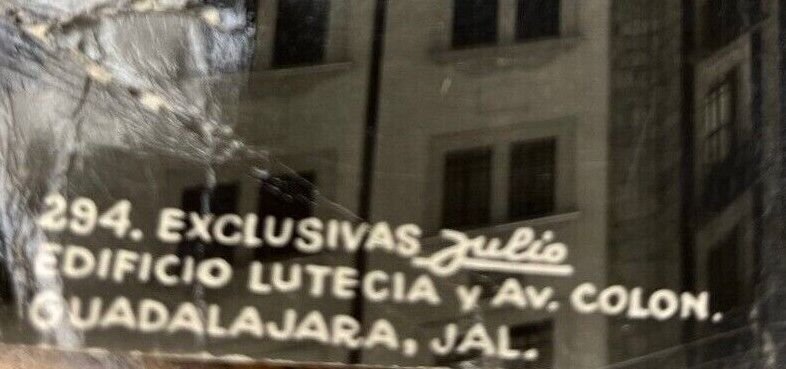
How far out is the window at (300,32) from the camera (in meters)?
0.50

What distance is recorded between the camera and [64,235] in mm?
482

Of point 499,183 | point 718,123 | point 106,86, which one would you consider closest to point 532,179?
point 499,183

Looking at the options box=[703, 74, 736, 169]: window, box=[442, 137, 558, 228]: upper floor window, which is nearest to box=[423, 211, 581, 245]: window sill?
box=[442, 137, 558, 228]: upper floor window

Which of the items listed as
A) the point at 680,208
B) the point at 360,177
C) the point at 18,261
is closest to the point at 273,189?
the point at 360,177

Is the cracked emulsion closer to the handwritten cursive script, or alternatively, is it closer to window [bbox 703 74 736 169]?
the handwritten cursive script

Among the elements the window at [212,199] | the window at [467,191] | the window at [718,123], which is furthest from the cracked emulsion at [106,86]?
the window at [718,123]

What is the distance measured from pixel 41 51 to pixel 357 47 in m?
0.22

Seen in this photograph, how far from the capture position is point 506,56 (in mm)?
503

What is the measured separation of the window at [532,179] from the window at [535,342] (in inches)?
2.9

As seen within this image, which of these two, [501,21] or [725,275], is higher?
[501,21]

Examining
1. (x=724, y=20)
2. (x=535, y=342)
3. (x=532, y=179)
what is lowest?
(x=535, y=342)

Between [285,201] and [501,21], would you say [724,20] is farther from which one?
[285,201]

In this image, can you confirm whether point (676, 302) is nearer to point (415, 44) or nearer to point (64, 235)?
point (415, 44)

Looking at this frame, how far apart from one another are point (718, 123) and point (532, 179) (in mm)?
137
